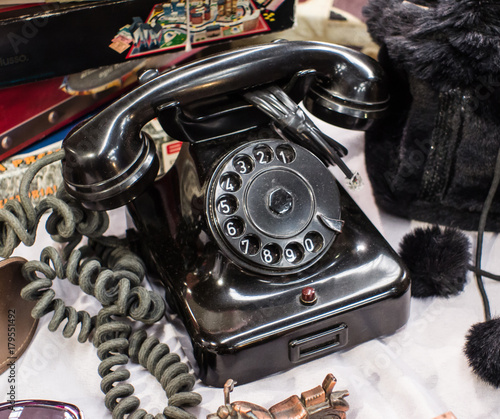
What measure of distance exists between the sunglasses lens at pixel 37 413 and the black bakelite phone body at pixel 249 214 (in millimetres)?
173

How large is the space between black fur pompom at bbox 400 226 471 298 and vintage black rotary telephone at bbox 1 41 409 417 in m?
0.08

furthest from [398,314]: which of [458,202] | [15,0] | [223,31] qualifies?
[15,0]

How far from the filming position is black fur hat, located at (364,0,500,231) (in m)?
0.83

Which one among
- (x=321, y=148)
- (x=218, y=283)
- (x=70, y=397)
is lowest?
(x=70, y=397)

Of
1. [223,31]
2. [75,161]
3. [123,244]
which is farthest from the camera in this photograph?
[223,31]

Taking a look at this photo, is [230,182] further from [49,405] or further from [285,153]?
[49,405]

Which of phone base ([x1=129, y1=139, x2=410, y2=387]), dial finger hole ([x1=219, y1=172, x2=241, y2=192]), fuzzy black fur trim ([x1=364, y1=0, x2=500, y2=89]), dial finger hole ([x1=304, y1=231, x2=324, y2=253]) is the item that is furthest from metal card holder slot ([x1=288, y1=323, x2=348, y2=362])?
fuzzy black fur trim ([x1=364, y1=0, x2=500, y2=89])

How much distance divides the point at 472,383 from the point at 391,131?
403 mm

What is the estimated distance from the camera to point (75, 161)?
2.65ft

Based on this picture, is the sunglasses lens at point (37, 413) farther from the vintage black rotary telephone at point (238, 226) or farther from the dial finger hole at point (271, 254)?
the dial finger hole at point (271, 254)

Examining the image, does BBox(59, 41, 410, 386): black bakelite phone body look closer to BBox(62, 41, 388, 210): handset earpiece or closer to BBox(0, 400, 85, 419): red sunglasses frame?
BBox(62, 41, 388, 210): handset earpiece

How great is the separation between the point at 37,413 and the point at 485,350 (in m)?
0.56

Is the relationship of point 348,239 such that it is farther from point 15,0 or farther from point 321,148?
point 15,0

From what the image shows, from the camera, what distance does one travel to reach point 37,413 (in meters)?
0.74
